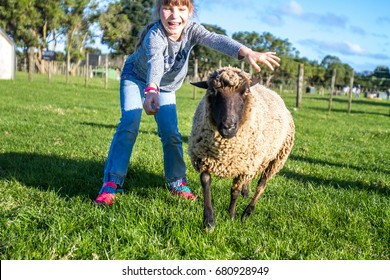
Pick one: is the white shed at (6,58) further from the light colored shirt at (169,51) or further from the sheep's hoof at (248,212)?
the sheep's hoof at (248,212)

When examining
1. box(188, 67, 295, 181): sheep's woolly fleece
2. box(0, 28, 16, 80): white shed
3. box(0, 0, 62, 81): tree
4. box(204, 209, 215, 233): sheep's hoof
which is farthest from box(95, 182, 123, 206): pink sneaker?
box(0, 0, 62, 81): tree

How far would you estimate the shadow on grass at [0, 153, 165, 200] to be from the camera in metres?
4.65

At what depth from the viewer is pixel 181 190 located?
4.60 metres

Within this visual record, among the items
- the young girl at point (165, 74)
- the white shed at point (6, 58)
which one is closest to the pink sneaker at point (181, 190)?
the young girl at point (165, 74)

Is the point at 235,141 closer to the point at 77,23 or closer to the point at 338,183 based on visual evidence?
the point at 338,183

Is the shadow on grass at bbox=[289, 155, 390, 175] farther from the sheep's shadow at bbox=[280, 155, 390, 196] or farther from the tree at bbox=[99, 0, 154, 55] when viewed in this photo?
the tree at bbox=[99, 0, 154, 55]

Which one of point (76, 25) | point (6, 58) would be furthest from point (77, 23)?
point (6, 58)

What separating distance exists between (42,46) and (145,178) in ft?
181

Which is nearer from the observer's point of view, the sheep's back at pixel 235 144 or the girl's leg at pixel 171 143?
the sheep's back at pixel 235 144

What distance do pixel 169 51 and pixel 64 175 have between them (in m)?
2.03

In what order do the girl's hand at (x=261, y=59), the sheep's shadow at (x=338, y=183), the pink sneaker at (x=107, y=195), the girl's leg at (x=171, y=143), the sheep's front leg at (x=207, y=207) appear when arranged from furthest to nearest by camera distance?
the sheep's shadow at (x=338, y=183) < the girl's leg at (x=171, y=143) < the pink sneaker at (x=107, y=195) < the girl's hand at (x=261, y=59) < the sheep's front leg at (x=207, y=207)

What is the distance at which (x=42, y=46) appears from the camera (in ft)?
181

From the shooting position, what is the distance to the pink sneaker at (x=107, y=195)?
4.09 meters

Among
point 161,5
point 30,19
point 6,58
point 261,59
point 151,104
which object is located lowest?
point 151,104
